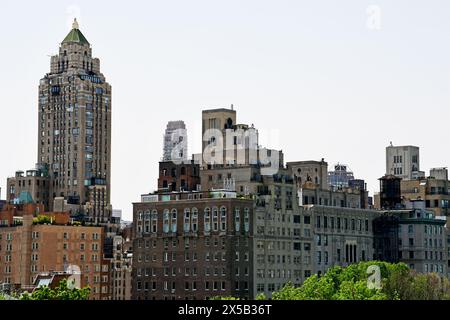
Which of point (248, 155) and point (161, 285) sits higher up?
point (248, 155)

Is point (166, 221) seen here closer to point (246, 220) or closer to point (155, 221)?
point (155, 221)

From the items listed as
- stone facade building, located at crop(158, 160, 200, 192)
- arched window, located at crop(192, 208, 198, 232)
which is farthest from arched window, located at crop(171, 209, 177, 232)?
stone facade building, located at crop(158, 160, 200, 192)

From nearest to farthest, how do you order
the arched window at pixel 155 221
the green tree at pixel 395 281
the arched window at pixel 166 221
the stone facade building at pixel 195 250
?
the green tree at pixel 395 281 < the stone facade building at pixel 195 250 < the arched window at pixel 166 221 < the arched window at pixel 155 221

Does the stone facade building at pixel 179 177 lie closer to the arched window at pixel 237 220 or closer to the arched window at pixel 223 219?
the arched window at pixel 223 219

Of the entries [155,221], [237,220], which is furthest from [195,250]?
[155,221]

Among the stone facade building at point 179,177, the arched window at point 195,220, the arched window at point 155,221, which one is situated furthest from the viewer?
the stone facade building at point 179,177

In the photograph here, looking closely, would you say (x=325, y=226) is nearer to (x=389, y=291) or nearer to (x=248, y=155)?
(x=248, y=155)

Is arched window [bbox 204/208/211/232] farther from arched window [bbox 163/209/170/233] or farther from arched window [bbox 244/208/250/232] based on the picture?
arched window [bbox 163/209/170/233]

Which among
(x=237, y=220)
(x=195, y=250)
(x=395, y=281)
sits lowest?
(x=395, y=281)

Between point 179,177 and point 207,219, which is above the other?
point 179,177

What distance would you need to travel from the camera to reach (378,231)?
644 ft

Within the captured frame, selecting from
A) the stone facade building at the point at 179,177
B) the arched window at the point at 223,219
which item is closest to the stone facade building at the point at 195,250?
the arched window at the point at 223,219
